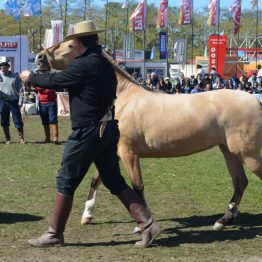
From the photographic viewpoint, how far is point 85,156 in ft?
20.2

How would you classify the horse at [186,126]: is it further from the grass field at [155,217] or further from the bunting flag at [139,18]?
the bunting flag at [139,18]

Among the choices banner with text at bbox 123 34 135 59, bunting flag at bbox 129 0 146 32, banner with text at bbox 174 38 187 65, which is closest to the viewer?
bunting flag at bbox 129 0 146 32

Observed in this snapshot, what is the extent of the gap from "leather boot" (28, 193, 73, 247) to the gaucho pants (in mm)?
83

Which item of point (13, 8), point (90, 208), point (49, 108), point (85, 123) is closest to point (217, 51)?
point (13, 8)

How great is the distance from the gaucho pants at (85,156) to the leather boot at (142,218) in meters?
0.17

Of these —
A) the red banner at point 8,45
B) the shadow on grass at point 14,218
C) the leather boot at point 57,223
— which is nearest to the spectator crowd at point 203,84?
the red banner at point 8,45

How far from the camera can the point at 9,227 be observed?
23.2ft

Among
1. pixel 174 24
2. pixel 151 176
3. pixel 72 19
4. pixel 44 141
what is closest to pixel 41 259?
pixel 151 176

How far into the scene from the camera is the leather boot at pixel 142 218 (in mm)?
6344

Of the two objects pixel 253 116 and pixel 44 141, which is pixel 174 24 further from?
pixel 253 116

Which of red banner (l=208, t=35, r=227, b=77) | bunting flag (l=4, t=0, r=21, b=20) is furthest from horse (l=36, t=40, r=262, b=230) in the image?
bunting flag (l=4, t=0, r=21, b=20)

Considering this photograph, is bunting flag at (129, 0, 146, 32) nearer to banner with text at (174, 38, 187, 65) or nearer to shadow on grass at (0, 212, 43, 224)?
banner with text at (174, 38, 187, 65)

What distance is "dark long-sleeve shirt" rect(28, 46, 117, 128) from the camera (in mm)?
6066

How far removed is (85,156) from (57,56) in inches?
46.8
